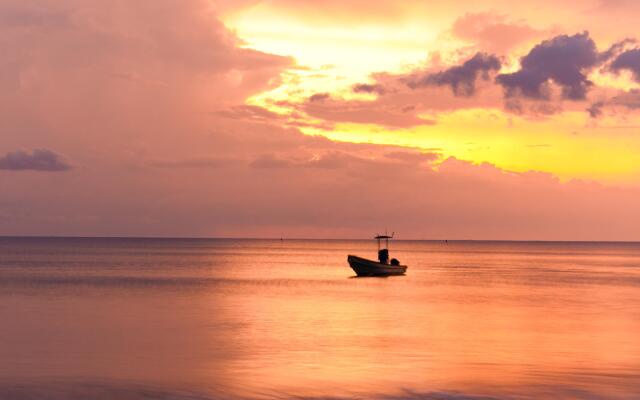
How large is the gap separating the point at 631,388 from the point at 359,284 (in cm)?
4993

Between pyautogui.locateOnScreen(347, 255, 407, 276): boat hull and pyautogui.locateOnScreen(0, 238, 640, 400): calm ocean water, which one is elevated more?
pyautogui.locateOnScreen(347, 255, 407, 276): boat hull

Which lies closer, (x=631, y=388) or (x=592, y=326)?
(x=631, y=388)

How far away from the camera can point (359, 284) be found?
7106 cm

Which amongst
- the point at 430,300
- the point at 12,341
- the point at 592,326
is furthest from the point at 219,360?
the point at 430,300

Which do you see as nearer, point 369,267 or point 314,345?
point 314,345

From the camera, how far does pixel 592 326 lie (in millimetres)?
38656

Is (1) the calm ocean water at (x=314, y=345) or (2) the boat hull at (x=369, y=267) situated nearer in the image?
(1) the calm ocean water at (x=314, y=345)

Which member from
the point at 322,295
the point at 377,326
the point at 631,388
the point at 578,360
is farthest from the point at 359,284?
the point at 631,388

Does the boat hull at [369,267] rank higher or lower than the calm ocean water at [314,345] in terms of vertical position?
higher

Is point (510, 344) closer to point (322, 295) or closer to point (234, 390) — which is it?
point (234, 390)

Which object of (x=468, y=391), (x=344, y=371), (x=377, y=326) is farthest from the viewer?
(x=377, y=326)

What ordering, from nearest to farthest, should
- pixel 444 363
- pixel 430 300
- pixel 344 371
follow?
pixel 344 371
pixel 444 363
pixel 430 300

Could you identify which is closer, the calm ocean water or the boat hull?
the calm ocean water

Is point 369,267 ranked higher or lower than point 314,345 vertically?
higher
